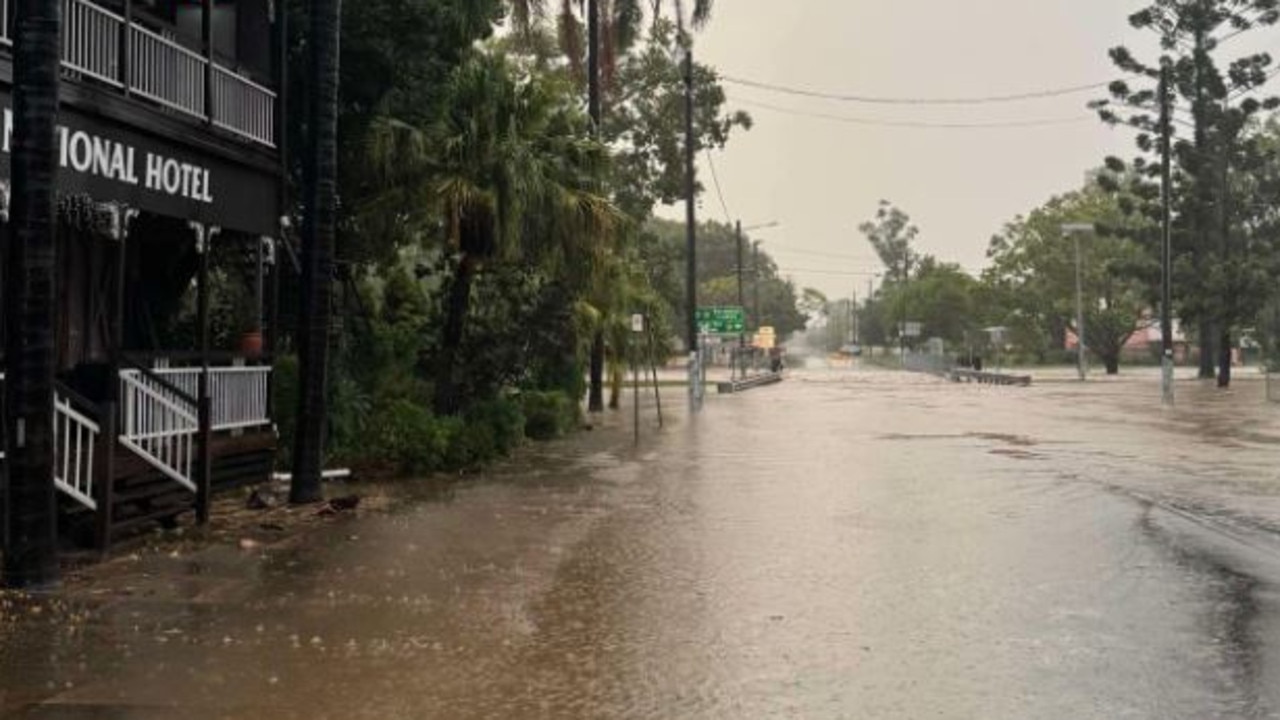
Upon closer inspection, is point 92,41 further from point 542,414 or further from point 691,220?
point 691,220

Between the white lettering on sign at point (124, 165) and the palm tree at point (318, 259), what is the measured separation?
1.16 m

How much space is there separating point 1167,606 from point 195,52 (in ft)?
35.7

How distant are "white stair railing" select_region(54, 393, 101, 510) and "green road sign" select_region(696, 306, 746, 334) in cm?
4185

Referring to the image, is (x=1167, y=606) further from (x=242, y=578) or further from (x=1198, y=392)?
(x=1198, y=392)

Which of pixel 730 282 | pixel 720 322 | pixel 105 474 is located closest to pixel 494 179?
pixel 105 474

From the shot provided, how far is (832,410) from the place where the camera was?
30.9 meters

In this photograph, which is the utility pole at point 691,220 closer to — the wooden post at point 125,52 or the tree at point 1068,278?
the wooden post at point 125,52

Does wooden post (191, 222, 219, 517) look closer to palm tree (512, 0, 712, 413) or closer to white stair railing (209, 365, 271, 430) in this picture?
white stair railing (209, 365, 271, 430)

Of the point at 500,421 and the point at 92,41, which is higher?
the point at 92,41

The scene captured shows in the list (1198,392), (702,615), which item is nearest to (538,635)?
(702,615)

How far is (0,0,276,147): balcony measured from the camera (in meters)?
10.5

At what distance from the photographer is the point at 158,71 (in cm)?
1195

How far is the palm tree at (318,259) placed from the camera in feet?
39.4

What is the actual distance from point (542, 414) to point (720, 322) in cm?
3067
